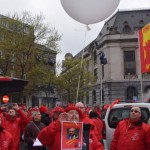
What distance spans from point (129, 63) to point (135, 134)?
5050cm

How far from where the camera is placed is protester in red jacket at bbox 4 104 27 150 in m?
7.26

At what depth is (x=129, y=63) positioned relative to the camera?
181 feet

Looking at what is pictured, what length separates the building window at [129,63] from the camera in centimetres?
5503

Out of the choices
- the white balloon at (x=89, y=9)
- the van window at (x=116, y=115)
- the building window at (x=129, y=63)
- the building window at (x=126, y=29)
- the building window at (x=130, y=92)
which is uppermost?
the building window at (x=126, y=29)

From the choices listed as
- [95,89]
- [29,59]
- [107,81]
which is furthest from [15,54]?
[95,89]

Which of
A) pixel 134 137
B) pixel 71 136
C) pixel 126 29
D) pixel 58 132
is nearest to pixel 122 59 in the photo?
pixel 126 29

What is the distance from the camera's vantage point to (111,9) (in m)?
7.55

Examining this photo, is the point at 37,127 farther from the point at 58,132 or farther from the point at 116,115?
the point at 58,132

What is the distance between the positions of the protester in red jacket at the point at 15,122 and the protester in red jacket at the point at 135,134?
256 centimetres

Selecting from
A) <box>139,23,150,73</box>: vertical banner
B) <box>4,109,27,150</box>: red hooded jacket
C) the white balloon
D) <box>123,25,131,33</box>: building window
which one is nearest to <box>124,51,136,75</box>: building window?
<box>123,25,131,33</box>: building window

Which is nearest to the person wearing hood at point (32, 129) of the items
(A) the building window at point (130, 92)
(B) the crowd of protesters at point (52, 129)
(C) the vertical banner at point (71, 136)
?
(B) the crowd of protesters at point (52, 129)

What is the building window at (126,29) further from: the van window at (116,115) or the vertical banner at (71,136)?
the vertical banner at (71,136)

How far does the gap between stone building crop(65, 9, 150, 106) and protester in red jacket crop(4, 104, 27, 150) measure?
145ft

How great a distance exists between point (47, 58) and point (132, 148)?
102ft
